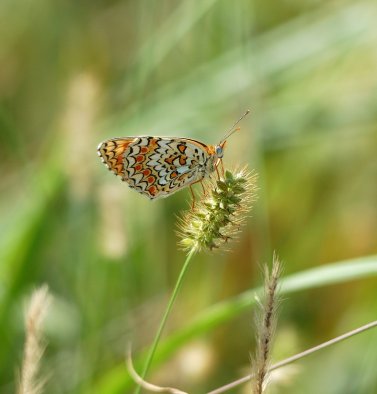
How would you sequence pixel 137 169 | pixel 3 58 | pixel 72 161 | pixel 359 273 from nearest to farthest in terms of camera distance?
pixel 359 273 → pixel 137 169 → pixel 72 161 → pixel 3 58

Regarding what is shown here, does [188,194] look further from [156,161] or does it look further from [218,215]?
[218,215]

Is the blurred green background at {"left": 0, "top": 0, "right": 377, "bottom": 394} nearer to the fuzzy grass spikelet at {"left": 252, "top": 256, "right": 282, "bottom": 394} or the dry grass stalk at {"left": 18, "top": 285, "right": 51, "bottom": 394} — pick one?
the dry grass stalk at {"left": 18, "top": 285, "right": 51, "bottom": 394}

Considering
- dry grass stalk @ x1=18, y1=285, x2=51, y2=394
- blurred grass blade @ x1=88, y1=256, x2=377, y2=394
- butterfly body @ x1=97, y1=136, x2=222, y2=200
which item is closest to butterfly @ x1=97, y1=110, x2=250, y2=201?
butterfly body @ x1=97, y1=136, x2=222, y2=200

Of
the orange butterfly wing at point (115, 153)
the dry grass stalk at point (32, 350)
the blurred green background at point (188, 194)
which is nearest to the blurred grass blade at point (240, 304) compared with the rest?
the blurred green background at point (188, 194)

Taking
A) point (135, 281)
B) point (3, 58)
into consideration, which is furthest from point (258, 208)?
point (3, 58)

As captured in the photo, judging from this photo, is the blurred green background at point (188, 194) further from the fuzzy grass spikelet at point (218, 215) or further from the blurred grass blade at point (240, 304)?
the fuzzy grass spikelet at point (218, 215)

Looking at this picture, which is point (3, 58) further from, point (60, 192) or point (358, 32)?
point (358, 32)

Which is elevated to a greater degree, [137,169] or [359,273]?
[137,169]

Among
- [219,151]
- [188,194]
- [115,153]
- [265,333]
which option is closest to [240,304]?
[219,151]
